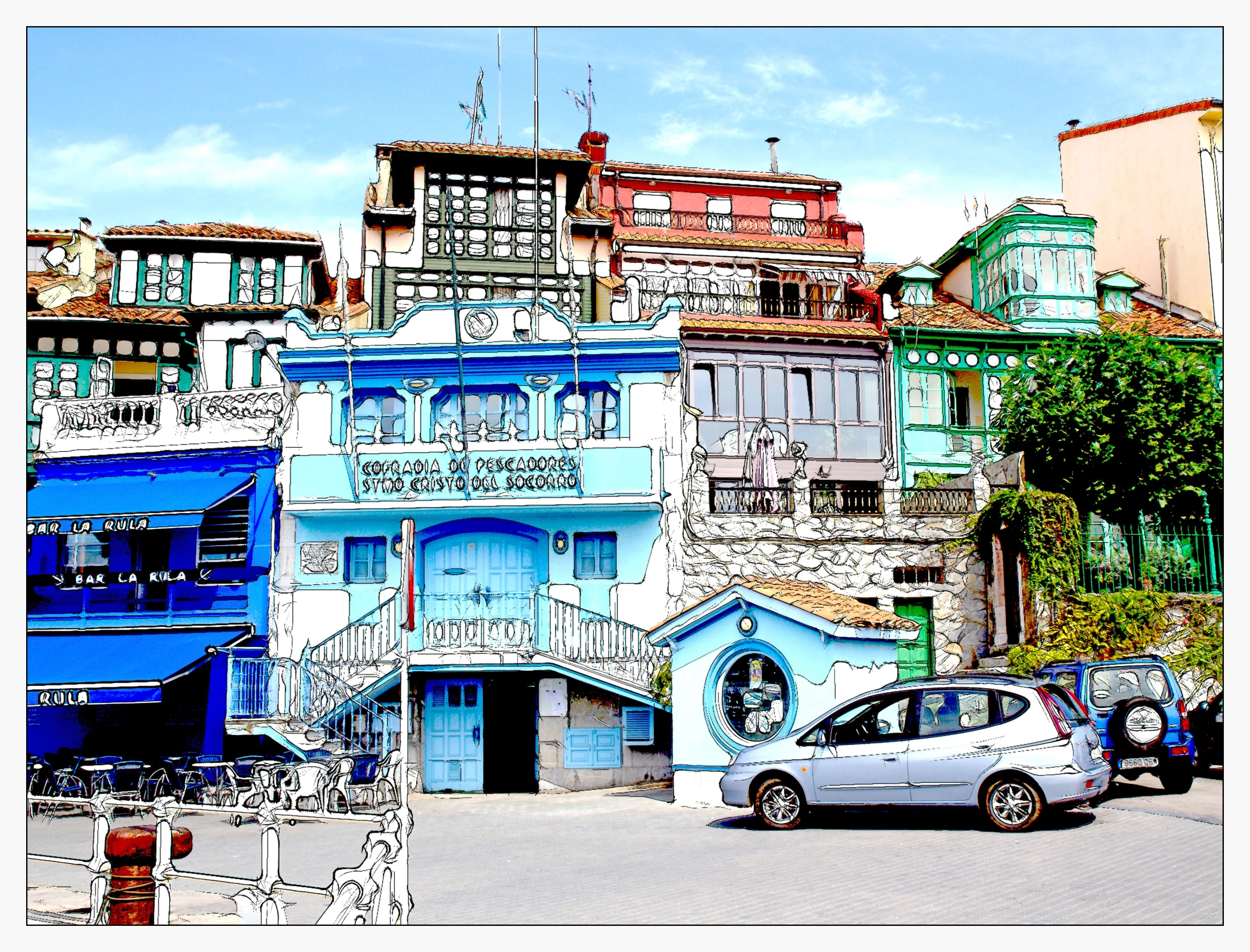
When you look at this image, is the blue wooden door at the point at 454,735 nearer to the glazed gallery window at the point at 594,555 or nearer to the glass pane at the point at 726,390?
the glazed gallery window at the point at 594,555

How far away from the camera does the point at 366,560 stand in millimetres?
17953

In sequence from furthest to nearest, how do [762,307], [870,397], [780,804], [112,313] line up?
[762,307]
[870,397]
[112,313]
[780,804]

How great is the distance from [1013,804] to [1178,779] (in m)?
3.37

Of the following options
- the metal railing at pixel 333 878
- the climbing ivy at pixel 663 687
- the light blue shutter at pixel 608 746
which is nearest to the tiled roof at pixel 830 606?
the climbing ivy at pixel 663 687

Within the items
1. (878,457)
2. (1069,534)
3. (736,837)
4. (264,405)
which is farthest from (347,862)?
(878,457)

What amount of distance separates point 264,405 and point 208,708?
4.59 meters

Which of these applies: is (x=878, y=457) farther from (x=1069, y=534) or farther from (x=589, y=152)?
(x=589, y=152)

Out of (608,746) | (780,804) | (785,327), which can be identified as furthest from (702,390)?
(780,804)

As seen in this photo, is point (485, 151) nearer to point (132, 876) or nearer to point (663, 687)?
point (663, 687)

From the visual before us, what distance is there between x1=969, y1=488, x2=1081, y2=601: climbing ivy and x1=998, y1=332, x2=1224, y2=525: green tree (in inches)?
48.0

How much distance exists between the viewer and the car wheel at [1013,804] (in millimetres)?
10484

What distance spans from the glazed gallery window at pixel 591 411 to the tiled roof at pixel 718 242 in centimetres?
577

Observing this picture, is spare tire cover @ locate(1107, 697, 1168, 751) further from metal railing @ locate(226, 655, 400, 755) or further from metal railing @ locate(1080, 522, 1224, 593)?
metal railing @ locate(226, 655, 400, 755)

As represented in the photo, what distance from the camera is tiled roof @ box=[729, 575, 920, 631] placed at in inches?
526
